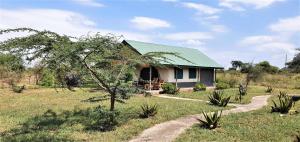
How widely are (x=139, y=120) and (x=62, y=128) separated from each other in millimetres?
2847

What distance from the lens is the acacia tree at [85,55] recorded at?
9.38 meters

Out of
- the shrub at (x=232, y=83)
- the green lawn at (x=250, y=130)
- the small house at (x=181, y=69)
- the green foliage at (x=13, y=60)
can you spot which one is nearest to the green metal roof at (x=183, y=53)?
the small house at (x=181, y=69)

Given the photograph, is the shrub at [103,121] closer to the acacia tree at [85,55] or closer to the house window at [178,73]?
the acacia tree at [85,55]

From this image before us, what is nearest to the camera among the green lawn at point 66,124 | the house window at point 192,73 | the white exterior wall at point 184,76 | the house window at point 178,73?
the green lawn at point 66,124

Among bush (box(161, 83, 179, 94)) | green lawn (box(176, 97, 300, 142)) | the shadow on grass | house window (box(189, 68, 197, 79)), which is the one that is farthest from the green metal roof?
green lawn (box(176, 97, 300, 142))

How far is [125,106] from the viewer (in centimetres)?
1683

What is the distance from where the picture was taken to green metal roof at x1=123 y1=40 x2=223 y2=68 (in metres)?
28.6

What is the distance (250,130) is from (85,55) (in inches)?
230

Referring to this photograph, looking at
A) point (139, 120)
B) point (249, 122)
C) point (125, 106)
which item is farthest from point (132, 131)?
point (125, 106)

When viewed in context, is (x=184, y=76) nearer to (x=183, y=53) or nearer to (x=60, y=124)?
(x=183, y=53)

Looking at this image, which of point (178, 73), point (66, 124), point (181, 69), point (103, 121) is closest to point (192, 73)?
point (181, 69)

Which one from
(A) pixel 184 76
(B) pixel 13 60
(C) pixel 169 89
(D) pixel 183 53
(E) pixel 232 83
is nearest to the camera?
(B) pixel 13 60

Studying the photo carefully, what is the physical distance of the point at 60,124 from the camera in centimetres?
1231

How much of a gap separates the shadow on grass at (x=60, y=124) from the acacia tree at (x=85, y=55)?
3.33ft
